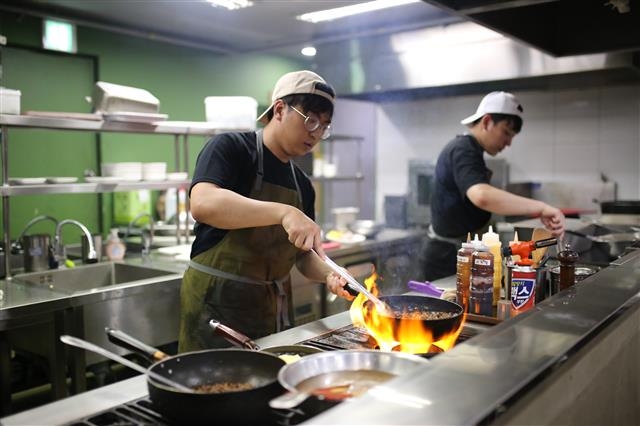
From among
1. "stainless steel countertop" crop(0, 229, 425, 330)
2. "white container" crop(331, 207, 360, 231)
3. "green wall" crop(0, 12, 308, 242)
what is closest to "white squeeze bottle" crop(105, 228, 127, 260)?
"stainless steel countertop" crop(0, 229, 425, 330)

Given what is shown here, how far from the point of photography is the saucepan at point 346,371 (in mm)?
1093

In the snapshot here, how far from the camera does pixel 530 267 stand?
5.76 ft

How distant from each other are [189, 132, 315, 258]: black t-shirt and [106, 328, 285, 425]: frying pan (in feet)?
2.64

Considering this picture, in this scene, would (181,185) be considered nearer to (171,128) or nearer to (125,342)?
(171,128)

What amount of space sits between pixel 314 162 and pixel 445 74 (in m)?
1.49

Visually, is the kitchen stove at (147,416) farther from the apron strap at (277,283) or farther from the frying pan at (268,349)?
the apron strap at (277,283)

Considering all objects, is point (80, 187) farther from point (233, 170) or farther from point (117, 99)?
point (233, 170)

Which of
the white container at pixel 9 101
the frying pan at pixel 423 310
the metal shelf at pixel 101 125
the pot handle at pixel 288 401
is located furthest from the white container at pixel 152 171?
the pot handle at pixel 288 401

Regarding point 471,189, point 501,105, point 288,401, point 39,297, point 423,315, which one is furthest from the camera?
point 501,105

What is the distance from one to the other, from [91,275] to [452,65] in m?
3.53

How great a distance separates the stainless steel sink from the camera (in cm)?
332

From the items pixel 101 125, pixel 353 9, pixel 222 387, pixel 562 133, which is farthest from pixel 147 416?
pixel 562 133

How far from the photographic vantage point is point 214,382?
1.19 meters

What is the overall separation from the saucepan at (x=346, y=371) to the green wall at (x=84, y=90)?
Result: 4.54 metres
